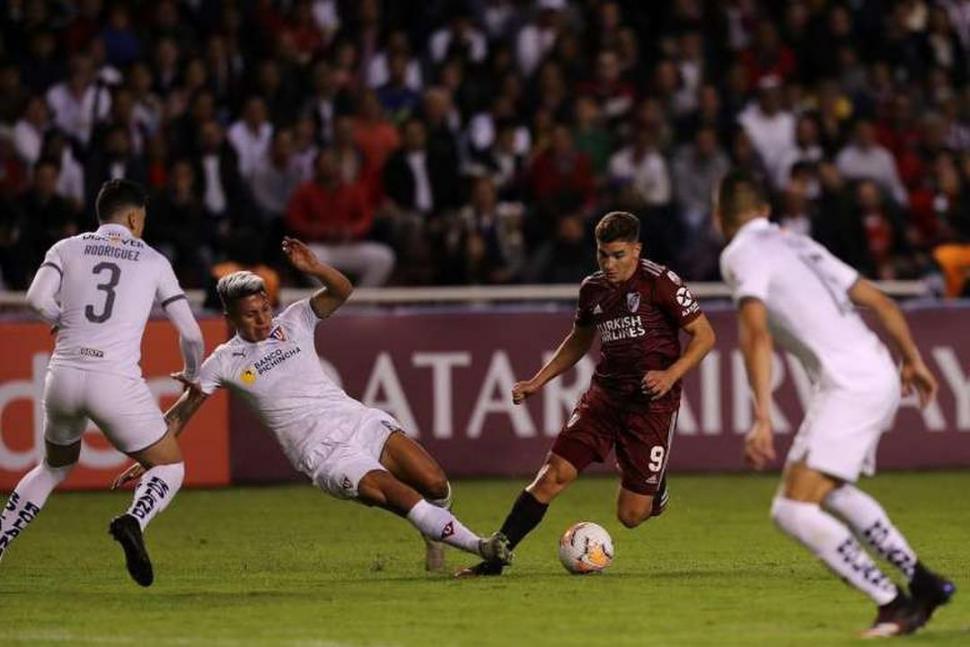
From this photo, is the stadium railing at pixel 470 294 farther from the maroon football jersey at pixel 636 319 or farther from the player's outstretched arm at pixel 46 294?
the player's outstretched arm at pixel 46 294

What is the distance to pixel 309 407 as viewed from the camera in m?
10.9

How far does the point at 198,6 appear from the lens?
2058cm

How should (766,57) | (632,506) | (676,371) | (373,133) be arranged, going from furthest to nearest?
(766,57) < (373,133) < (632,506) < (676,371)

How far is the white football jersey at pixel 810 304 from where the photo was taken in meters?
8.38

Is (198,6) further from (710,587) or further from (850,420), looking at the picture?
(850,420)

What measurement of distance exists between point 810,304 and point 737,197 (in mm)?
561

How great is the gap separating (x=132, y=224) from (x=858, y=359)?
403 cm

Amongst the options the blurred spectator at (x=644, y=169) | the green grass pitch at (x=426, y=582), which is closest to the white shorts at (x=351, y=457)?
the green grass pitch at (x=426, y=582)

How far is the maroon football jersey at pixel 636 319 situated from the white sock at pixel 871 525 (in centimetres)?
285

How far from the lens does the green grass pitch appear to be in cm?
870

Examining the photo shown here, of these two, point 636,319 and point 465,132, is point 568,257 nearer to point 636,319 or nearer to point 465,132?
point 465,132

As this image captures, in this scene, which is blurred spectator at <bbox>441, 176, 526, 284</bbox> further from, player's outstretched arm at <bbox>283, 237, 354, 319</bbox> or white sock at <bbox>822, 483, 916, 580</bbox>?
white sock at <bbox>822, 483, 916, 580</bbox>

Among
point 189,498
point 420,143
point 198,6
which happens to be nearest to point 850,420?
point 189,498

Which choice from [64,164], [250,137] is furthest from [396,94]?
[64,164]
